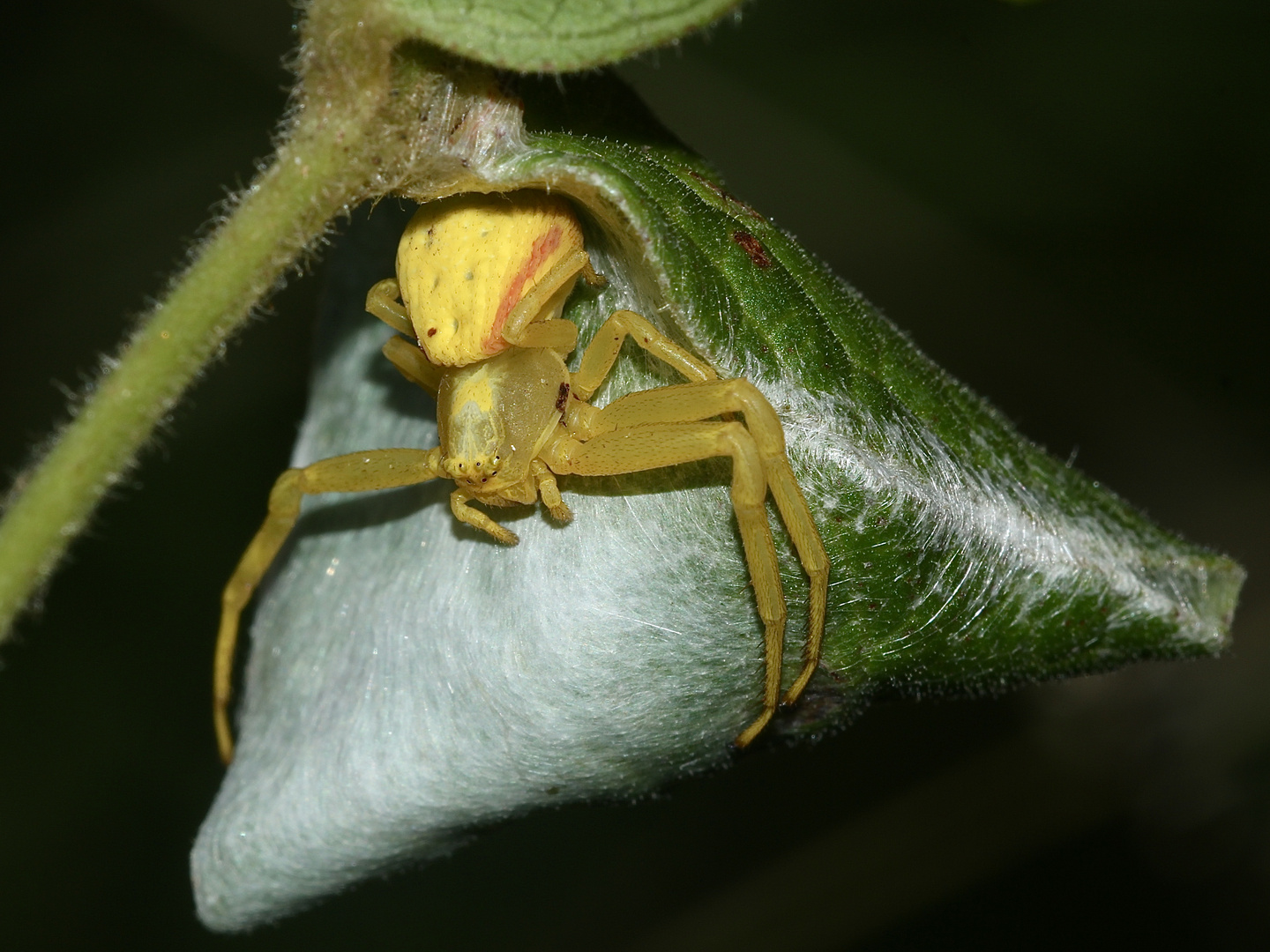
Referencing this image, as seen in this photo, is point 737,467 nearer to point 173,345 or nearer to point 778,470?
point 778,470

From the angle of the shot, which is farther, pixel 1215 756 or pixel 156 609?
pixel 156 609

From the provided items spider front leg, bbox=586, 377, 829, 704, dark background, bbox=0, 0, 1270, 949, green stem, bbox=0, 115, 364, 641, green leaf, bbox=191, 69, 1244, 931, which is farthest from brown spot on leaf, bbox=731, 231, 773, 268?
dark background, bbox=0, 0, 1270, 949

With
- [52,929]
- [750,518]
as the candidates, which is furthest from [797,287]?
[52,929]

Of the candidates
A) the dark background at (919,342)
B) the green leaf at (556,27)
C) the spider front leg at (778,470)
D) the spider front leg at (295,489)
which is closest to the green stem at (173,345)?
the green leaf at (556,27)

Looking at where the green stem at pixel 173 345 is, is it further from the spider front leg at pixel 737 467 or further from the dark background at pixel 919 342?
the dark background at pixel 919 342

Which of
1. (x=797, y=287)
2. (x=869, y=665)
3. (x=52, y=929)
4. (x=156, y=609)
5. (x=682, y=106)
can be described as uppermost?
(x=682, y=106)

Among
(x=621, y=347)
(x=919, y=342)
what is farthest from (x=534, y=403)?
(x=919, y=342)

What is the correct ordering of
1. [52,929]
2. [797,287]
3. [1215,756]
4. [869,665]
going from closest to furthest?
Result: 1. [797,287]
2. [869,665]
3. [1215,756]
4. [52,929]

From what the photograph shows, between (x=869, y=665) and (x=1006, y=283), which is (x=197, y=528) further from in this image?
(x=869, y=665)
